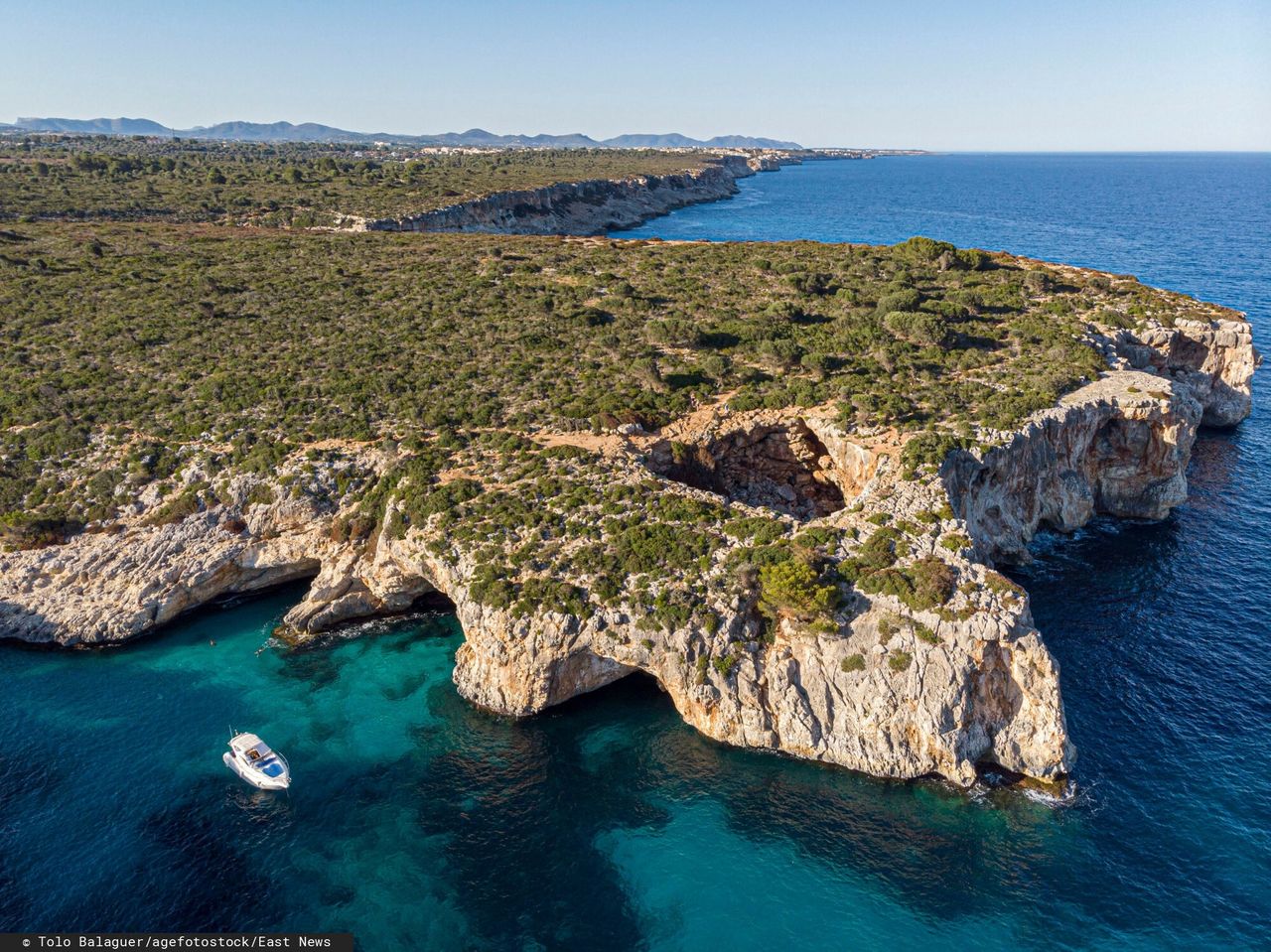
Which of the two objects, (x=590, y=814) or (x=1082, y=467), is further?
(x=1082, y=467)

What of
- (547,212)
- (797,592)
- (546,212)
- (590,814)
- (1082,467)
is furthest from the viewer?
(547,212)

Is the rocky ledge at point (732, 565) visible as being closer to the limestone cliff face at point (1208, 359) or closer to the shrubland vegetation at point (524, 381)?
the shrubland vegetation at point (524, 381)

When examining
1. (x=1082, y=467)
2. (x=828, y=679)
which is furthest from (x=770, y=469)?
(x=1082, y=467)

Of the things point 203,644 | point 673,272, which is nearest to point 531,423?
point 203,644

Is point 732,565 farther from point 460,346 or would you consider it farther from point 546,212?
point 546,212

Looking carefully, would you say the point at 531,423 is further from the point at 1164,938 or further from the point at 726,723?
the point at 1164,938

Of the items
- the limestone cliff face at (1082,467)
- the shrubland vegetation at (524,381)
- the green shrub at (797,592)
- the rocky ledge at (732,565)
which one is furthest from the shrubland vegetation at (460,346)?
the green shrub at (797,592)
